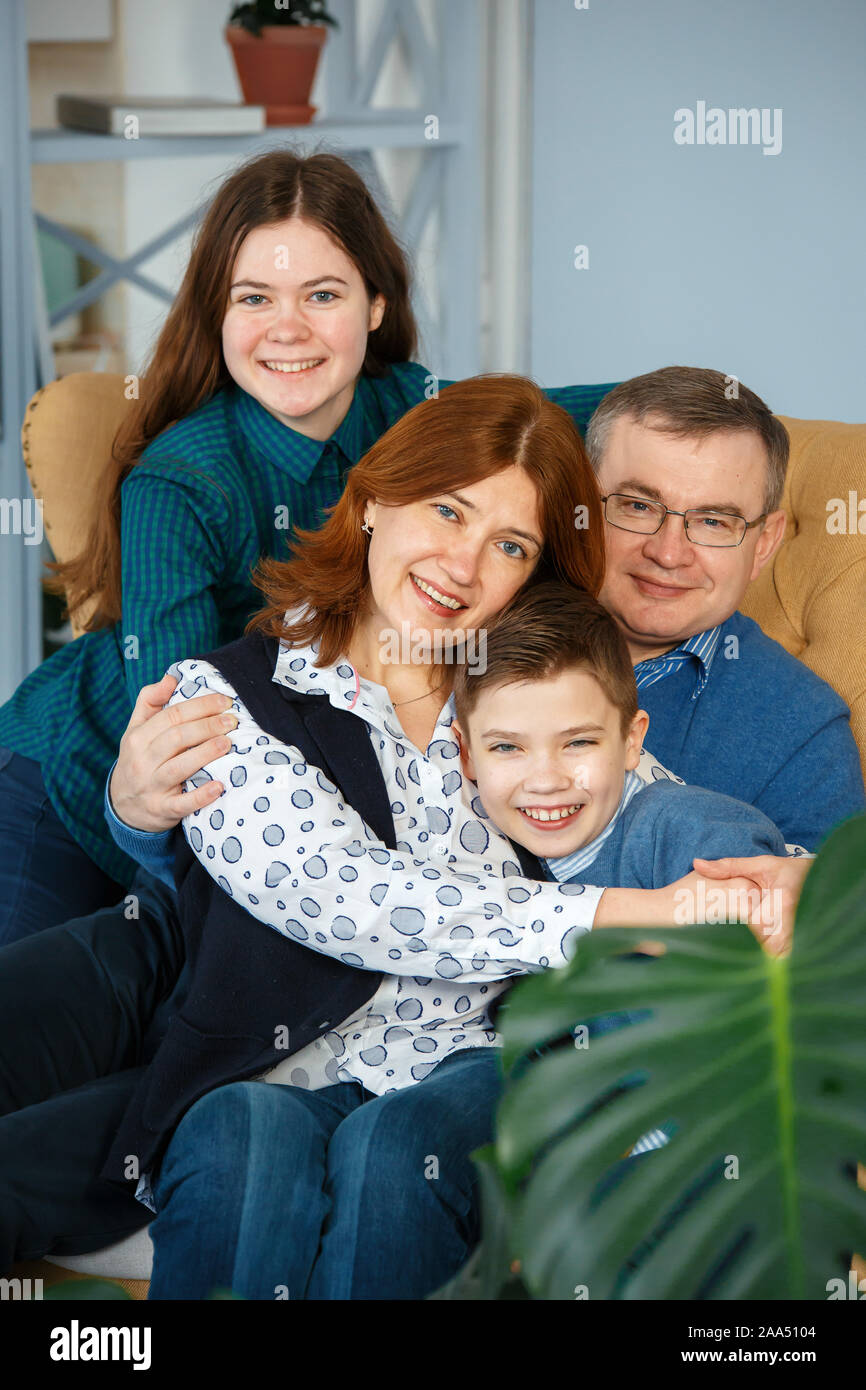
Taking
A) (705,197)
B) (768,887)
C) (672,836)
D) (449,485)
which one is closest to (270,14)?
(705,197)

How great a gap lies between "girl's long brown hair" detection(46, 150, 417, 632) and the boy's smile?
69 cm

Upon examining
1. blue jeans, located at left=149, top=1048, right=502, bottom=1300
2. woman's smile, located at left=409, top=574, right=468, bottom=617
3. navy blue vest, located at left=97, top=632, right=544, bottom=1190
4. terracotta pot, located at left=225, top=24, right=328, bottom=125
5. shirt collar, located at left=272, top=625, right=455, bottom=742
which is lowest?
blue jeans, located at left=149, top=1048, right=502, bottom=1300

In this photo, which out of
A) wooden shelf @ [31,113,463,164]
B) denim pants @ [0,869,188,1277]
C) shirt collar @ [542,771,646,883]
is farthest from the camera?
wooden shelf @ [31,113,463,164]

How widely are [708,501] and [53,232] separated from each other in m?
2.08

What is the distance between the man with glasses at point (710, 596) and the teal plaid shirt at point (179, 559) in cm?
26

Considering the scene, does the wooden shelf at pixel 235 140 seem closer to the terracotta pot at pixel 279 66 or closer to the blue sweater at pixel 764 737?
the terracotta pot at pixel 279 66

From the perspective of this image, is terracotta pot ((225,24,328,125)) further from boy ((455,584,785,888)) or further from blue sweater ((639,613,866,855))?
boy ((455,584,785,888))

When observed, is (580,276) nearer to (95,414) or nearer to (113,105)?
(113,105)

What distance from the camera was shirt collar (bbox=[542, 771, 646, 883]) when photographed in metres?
1.42

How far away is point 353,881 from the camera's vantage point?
1282mm

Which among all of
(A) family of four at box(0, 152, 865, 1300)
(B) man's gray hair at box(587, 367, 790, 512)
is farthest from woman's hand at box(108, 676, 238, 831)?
(B) man's gray hair at box(587, 367, 790, 512)

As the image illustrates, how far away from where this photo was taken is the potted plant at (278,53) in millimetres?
3186
